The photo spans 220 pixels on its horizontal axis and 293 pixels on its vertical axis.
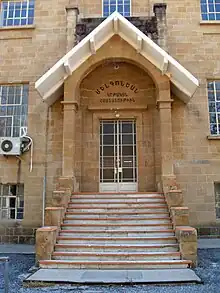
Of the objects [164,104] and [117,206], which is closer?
[117,206]

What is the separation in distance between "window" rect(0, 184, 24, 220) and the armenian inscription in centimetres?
491

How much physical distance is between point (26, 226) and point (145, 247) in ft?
18.1

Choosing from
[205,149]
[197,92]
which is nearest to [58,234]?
[205,149]

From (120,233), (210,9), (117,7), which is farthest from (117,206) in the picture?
(210,9)

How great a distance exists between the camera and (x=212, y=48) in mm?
12438

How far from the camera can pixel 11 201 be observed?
11805mm

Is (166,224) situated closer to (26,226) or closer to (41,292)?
(41,292)

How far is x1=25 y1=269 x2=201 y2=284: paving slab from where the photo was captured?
20.1 ft

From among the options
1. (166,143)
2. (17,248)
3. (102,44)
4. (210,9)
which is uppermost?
(210,9)

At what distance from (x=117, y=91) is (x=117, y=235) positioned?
594 cm

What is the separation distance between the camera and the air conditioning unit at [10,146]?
11.5 meters

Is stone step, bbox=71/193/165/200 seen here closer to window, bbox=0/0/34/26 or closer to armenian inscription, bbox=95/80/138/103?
armenian inscription, bbox=95/80/138/103

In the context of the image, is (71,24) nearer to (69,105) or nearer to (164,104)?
(69,105)

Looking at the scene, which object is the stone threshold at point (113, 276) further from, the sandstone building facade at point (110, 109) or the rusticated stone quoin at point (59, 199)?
the sandstone building facade at point (110, 109)
